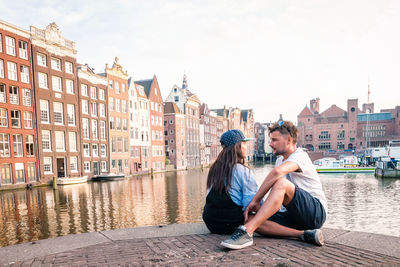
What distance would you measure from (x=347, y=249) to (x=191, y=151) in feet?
194

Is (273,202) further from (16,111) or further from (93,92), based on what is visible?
(93,92)

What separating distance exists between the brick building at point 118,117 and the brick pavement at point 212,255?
38.1 m

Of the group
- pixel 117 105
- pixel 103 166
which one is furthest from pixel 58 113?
pixel 117 105

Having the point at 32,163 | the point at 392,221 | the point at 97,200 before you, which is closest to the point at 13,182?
the point at 32,163

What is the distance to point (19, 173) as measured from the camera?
1123 inches

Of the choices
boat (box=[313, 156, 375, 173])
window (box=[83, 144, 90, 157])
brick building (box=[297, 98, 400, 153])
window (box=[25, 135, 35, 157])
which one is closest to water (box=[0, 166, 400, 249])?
window (box=[25, 135, 35, 157])

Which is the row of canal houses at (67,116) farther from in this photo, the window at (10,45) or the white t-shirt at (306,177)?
the white t-shirt at (306,177)

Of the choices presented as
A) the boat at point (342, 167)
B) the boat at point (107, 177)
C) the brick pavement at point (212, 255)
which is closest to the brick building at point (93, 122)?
the boat at point (107, 177)

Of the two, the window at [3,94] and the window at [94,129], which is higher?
the window at [3,94]

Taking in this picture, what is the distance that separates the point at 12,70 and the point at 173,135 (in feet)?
106

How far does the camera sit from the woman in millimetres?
4242

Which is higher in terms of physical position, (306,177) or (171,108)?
(171,108)

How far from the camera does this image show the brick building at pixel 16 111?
2761cm

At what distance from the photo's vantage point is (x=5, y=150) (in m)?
27.8
